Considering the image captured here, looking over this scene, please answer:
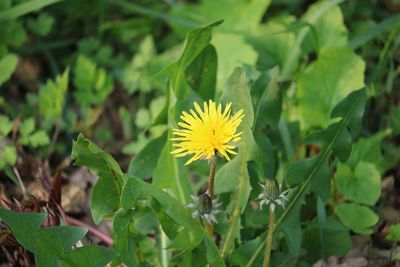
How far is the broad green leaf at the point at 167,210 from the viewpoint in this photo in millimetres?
1627

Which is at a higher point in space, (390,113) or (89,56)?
(89,56)

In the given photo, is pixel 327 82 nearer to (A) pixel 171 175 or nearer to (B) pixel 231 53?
(B) pixel 231 53

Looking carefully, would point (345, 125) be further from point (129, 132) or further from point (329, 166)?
point (129, 132)

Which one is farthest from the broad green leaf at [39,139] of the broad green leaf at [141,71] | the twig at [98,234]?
the broad green leaf at [141,71]

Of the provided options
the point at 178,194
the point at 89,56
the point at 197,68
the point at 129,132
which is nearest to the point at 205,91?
the point at 197,68

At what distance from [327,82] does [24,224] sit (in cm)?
110

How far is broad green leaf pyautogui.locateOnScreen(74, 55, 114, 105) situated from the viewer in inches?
101

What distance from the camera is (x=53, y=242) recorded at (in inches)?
62.9

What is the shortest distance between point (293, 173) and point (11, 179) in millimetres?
999

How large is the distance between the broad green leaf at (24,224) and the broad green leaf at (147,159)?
1.55ft

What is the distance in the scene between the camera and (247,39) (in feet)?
8.33

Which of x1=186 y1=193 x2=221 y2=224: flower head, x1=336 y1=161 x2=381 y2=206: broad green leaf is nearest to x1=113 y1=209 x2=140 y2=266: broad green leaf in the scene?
x1=186 y1=193 x2=221 y2=224: flower head

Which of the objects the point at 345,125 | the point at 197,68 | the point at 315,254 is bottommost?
the point at 315,254

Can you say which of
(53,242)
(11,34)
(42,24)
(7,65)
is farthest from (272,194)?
(42,24)
